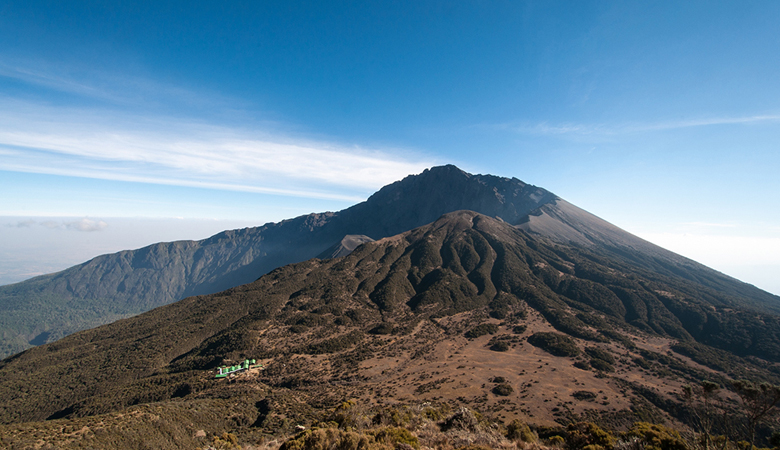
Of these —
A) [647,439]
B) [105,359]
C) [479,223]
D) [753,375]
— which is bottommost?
[105,359]

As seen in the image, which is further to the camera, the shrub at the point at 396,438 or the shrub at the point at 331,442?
the shrub at the point at 396,438

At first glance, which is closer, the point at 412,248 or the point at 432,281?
the point at 432,281

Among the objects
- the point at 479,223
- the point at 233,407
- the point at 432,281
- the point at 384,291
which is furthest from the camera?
the point at 479,223

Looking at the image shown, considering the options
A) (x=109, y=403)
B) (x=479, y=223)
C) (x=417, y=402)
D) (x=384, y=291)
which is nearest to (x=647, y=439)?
(x=417, y=402)

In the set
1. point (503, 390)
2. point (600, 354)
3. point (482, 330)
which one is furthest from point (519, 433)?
point (482, 330)

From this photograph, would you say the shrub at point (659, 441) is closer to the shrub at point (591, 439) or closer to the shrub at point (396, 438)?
the shrub at point (591, 439)

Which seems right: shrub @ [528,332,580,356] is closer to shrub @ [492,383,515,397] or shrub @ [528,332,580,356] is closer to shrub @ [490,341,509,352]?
shrub @ [490,341,509,352]

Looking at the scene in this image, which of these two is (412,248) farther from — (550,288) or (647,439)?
(647,439)

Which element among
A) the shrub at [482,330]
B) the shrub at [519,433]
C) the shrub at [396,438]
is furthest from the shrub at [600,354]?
the shrub at [396,438]

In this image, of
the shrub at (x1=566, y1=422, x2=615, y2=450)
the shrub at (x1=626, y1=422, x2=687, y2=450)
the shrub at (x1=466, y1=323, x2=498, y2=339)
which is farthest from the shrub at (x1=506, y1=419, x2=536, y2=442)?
the shrub at (x1=466, y1=323, x2=498, y2=339)

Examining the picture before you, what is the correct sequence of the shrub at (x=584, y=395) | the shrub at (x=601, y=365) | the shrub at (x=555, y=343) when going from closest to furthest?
the shrub at (x=584, y=395) < the shrub at (x=601, y=365) < the shrub at (x=555, y=343)
